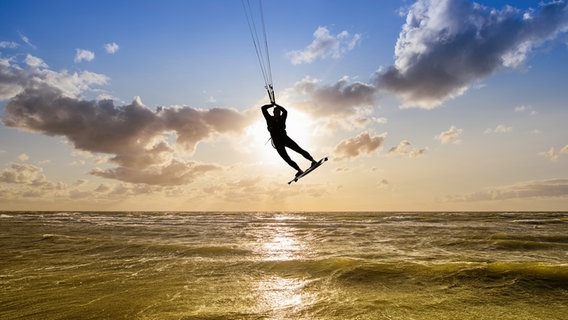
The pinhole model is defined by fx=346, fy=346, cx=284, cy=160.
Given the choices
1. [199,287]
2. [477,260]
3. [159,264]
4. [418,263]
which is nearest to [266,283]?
[199,287]

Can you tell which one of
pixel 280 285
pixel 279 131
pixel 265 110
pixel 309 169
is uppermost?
pixel 265 110

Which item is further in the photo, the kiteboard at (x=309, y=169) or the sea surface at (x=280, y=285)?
the kiteboard at (x=309, y=169)

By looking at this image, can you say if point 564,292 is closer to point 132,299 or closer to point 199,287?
point 199,287

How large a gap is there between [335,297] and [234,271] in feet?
14.6

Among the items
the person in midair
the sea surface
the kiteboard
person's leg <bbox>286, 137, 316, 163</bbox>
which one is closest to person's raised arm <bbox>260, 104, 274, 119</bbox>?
the person in midair

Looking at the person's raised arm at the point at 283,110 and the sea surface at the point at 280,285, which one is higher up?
the person's raised arm at the point at 283,110

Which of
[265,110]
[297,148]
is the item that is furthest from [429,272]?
[265,110]

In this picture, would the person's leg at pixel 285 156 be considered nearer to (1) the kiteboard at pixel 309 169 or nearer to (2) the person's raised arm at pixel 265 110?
(1) the kiteboard at pixel 309 169

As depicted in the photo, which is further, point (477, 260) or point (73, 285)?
point (477, 260)

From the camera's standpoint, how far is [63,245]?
1916 centimetres

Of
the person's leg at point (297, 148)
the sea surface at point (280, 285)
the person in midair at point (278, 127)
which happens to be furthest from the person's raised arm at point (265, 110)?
the sea surface at point (280, 285)

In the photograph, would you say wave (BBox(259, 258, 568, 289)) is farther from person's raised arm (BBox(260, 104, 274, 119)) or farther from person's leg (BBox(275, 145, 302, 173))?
person's raised arm (BBox(260, 104, 274, 119))

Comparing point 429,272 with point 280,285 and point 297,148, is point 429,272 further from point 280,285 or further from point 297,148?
point 297,148

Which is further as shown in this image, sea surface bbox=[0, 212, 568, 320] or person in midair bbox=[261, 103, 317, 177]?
person in midair bbox=[261, 103, 317, 177]
